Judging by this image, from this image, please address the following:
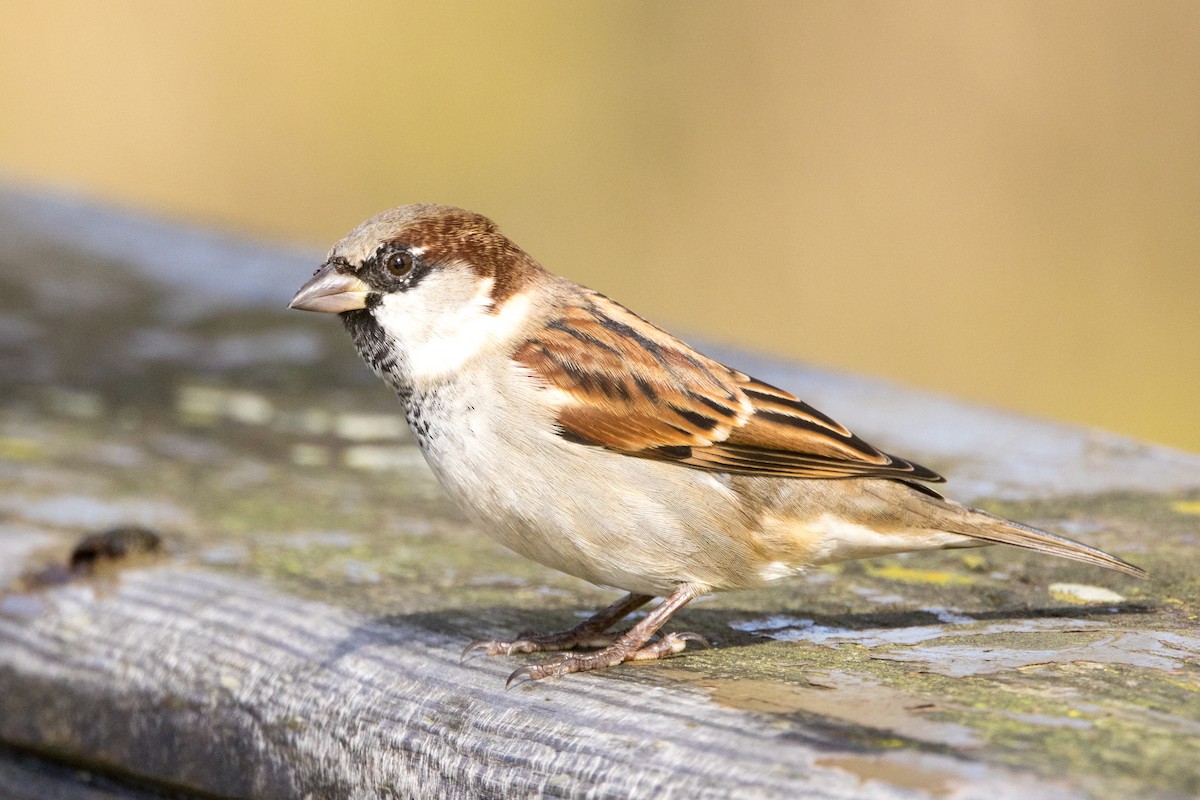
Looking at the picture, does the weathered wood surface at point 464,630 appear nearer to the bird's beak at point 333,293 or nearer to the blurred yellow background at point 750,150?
the bird's beak at point 333,293

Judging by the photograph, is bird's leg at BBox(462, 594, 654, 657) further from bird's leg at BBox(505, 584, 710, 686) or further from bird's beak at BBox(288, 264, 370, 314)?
bird's beak at BBox(288, 264, 370, 314)

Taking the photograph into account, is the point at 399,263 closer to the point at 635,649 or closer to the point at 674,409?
the point at 674,409

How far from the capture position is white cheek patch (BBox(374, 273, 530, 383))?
2891 millimetres

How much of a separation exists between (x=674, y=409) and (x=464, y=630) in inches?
22.1

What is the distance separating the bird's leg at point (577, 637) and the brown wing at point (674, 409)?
322 mm

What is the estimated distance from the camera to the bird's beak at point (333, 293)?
2.89 m

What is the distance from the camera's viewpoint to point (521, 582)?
3268 millimetres

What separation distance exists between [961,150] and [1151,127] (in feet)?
3.00

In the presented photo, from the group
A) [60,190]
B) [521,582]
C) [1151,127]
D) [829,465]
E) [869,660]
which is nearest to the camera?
[869,660]

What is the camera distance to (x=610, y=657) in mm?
2592

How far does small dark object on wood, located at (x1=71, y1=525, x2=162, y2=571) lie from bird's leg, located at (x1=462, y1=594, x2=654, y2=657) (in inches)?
38.0

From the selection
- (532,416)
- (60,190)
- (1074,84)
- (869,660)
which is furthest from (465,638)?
(1074,84)

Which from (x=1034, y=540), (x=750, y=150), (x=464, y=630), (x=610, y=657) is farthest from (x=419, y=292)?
(x=750, y=150)

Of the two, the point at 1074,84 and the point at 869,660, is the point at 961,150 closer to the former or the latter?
the point at 1074,84
